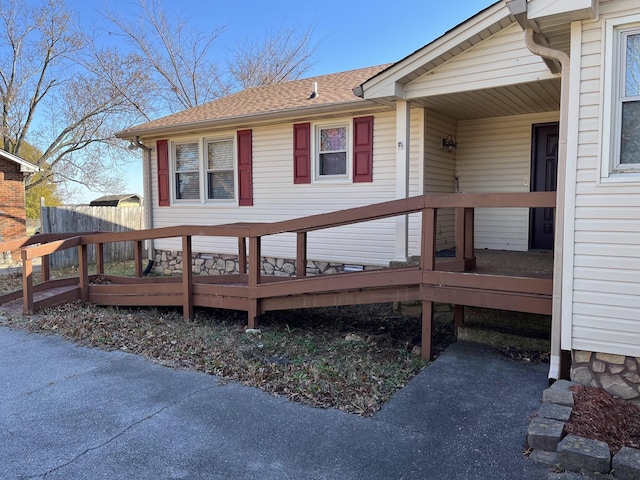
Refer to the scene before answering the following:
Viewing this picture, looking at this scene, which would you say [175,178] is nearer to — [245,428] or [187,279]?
[187,279]

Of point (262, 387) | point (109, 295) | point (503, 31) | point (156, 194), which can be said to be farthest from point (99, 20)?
point (262, 387)

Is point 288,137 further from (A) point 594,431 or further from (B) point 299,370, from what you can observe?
(A) point 594,431

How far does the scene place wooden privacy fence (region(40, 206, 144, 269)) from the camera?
1246 cm

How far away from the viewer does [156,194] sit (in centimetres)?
1016

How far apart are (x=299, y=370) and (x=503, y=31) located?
14.3 ft

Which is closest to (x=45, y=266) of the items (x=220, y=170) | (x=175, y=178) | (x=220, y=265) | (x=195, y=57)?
(x=220, y=265)

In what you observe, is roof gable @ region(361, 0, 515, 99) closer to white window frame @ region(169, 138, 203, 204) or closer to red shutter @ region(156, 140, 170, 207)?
white window frame @ region(169, 138, 203, 204)

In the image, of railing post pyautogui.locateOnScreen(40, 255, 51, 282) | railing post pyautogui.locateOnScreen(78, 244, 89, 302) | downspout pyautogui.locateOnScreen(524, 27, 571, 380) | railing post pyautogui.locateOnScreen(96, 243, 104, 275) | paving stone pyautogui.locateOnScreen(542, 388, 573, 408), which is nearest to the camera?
paving stone pyautogui.locateOnScreen(542, 388, 573, 408)

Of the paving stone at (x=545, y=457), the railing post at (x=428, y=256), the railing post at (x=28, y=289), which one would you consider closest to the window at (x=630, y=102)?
the railing post at (x=428, y=256)

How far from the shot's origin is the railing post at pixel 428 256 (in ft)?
14.5

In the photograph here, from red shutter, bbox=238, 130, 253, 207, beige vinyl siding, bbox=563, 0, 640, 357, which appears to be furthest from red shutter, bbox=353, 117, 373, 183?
beige vinyl siding, bbox=563, 0, 640, 357

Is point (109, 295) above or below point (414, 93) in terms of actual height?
below

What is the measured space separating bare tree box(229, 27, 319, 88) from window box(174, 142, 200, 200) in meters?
13.1

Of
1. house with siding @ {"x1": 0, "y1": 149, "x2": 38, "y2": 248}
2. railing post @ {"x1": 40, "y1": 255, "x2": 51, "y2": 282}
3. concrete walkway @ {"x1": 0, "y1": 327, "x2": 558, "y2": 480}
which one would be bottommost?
concrete walkway @ {"x1": 0, "y1": 327, "x2": 558, "y2": 480}
